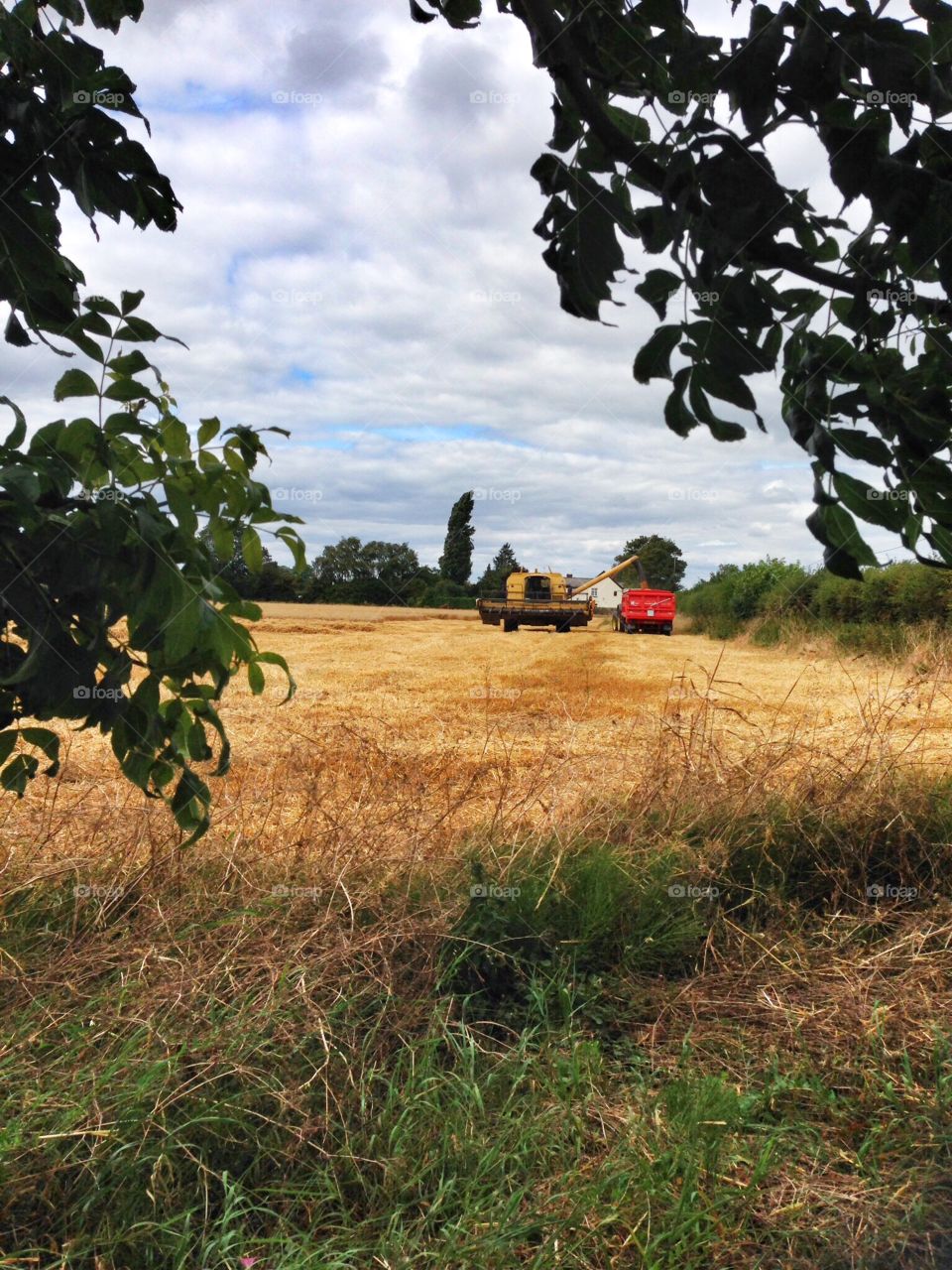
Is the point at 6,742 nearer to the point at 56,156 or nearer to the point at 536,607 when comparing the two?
the point at 56,156

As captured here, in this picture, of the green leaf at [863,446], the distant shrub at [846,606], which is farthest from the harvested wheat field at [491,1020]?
the distant shrub at [846,606]

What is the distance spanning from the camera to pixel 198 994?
8.45ft

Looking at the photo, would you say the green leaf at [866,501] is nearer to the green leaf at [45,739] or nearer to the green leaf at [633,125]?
the green leaf at [633,125]

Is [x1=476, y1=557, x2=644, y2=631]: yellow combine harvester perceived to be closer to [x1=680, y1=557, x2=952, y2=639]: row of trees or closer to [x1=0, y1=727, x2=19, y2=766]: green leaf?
[x1=680, y1=557, x2=952, y2=639]: row of trees

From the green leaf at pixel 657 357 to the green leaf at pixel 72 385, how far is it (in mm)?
1109

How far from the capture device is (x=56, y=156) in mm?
1928

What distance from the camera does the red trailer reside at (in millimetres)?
26234

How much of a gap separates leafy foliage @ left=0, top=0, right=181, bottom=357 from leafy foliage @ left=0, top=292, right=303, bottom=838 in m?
0.10

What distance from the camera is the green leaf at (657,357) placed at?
126cm

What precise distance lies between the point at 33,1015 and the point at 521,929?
54.3 inches

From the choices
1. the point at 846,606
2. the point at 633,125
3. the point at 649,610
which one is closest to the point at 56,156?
the point at 633,125

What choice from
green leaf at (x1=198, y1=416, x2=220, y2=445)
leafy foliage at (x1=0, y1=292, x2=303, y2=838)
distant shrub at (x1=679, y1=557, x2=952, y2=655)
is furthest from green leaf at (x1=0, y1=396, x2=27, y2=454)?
distant shrub at (x1=679, y1=557, x2=952, y2=655)

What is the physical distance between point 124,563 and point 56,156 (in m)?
0.79

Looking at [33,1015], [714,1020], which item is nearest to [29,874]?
[33,1015]
